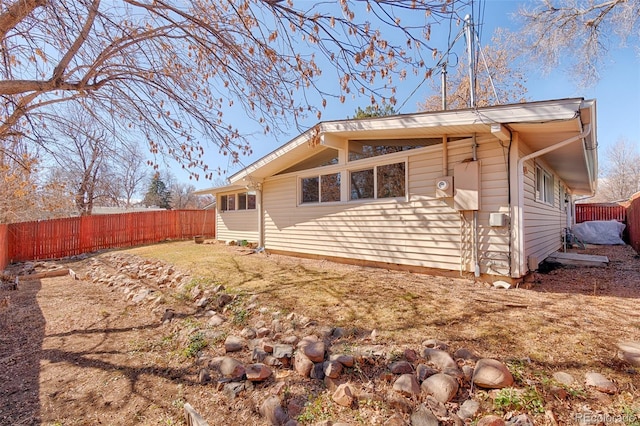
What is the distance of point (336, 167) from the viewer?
7.31 m

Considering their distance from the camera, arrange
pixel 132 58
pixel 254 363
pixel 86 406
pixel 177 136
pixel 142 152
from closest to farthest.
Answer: pixel 86 406 → pixel 254 363 → pixel 132 58 → pixel 177 136 → pixel 142 152

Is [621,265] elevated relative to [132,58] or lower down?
lower down

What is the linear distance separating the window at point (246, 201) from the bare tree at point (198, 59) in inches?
258

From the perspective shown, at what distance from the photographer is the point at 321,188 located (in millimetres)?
7863

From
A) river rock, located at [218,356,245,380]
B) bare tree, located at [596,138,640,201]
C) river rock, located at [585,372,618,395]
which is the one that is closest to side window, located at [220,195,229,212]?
river rock, located at [218,356,245,380]

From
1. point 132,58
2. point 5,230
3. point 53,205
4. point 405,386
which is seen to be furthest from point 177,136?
point 5,230

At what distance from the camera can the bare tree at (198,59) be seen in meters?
2.96

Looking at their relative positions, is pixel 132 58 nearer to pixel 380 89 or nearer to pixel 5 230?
pixel 380 89

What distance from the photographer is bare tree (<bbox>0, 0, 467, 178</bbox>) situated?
2.96 m

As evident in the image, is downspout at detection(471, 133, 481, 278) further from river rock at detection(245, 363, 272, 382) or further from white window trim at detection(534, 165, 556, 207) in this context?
river rock at detection(245, 363, 272, 382)

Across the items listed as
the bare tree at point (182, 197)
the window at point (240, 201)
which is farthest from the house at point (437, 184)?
the bare tree at point (182, 197)

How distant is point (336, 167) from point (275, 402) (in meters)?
5.69

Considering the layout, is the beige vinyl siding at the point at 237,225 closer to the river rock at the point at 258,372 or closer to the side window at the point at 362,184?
the side window at the point at 362,184

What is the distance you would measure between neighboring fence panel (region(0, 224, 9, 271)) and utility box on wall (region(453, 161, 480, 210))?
45.1 ft
